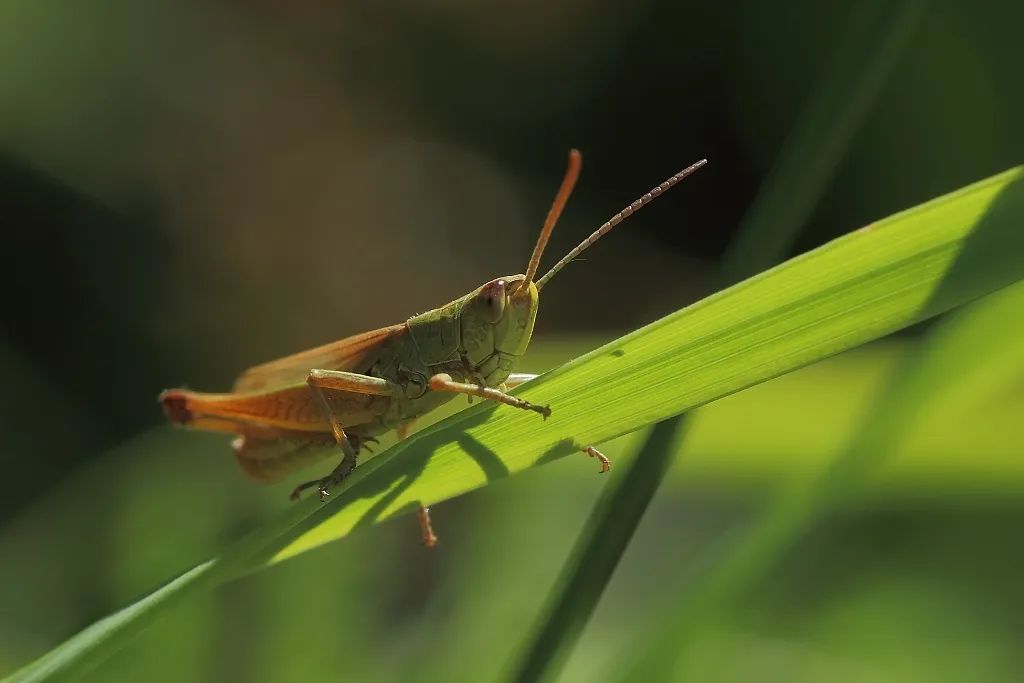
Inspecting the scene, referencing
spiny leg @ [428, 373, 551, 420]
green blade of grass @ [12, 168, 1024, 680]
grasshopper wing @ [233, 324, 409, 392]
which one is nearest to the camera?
green blade of grass @ [12, 168, 1024, 680]

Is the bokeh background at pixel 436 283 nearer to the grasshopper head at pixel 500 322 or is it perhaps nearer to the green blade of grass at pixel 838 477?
the green blade of grass at pixel 838 477

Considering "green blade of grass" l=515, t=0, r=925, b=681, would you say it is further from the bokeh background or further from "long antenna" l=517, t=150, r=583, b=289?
the bokeh background

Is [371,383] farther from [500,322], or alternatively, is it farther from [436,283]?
[436,283]

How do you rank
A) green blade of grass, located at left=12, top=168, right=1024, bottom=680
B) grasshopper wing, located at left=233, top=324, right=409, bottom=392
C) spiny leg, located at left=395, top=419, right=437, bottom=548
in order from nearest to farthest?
green blade of grass, located at left=12, top=168, right=1024, bottom=680 < spiny leg, located at left=395, top=419, right=437, bottom=548 < grasshopper wing, located at left=233, top=324, right=409, bottom=392

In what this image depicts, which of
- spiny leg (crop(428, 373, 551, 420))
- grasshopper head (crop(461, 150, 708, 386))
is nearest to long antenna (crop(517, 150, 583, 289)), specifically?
grasshopper head (crop(461, 150, 708, 386))

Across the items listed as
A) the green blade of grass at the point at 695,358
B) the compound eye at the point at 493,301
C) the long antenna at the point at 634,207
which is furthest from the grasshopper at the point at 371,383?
the green blade of grass at the point at 695,358

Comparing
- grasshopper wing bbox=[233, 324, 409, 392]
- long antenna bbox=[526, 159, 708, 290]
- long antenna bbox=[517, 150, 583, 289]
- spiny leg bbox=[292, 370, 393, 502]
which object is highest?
grasshopper wing bbox=[233, 324, 409, 392]
